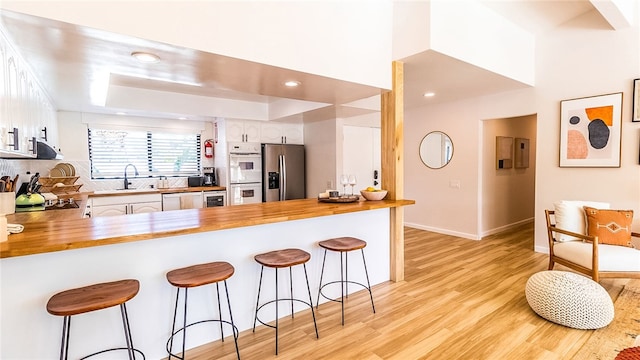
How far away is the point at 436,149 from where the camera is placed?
5.66 metres

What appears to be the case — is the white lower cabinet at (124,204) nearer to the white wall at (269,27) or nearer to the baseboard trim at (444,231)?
the white wall at (269,27)

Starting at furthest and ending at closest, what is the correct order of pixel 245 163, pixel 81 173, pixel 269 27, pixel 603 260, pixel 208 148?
1. pixel 208 148
2. pixel 245 163
3. pixel 81 173
4. pixel 603 260
5. pixel 269 27

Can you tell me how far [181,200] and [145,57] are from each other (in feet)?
11.2

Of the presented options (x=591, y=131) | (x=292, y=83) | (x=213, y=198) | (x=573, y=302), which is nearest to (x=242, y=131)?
(x=213, y=198)

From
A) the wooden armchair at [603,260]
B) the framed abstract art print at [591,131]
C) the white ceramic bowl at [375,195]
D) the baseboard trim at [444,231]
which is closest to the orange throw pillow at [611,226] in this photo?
the wooden armchair at [603,260]

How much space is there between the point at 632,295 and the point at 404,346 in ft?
8.32

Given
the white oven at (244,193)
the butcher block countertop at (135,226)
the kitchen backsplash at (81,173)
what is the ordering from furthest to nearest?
1. the white oven at (244,193)
2. the kitchen backsplash at (81,173)
3. the butcher block countertop at (135,226)

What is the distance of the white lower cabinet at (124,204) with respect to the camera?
14.7ft

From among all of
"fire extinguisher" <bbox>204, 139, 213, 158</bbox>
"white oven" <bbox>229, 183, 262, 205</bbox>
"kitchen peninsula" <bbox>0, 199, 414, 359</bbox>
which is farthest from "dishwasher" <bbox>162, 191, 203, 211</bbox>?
"kitchen peninsula" <bbox>0, 199, 414, 359</bbox>

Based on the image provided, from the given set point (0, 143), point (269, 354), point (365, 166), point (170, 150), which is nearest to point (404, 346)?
point (269, 354)

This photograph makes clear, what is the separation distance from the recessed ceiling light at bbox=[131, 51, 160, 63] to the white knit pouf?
358cm

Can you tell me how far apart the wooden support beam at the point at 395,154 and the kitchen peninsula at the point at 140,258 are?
422mm

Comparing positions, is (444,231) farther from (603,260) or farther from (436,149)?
(603,260)

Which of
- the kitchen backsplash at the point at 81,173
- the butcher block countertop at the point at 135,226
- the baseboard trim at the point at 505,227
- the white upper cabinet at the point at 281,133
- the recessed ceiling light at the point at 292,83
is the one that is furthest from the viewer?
the white upper cabinet at the point at 281,133
